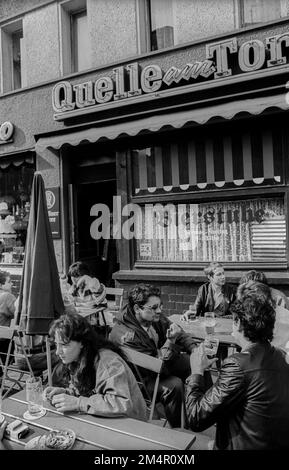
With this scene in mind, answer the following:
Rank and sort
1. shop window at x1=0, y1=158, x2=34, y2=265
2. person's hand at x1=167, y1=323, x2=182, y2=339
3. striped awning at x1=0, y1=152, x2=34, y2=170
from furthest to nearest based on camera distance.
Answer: shop window at x1=0, y1=158, x2=34, y2=265
striped awning at x1=0, y1=152, x2=34, y2=170
person's hand at x1=167, y1=323, x2=182, y2=339

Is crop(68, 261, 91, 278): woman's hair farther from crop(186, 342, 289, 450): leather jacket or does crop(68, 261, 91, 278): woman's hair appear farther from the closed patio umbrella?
crop(186, 342, 289, 450): leather jacket

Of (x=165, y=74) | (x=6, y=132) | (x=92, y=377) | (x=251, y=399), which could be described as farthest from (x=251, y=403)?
(x=6, y=132)

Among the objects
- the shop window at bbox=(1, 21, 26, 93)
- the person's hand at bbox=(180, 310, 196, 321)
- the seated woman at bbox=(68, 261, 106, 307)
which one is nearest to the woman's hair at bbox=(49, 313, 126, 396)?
the person's hand at bbox=(180, 310, 196, 321)

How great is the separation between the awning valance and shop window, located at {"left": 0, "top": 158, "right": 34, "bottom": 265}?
1.60 m

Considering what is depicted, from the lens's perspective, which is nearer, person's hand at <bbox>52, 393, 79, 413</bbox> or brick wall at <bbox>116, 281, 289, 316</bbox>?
person's hand at <bbox>52, 393, 79, 413</bbox>

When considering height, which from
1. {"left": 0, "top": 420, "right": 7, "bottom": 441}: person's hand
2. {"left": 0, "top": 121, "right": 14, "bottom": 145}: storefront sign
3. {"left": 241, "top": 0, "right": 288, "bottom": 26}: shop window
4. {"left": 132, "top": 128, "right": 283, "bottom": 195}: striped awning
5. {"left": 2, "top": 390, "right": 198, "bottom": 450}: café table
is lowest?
{"left": 2, "top": 390, "right": 198, "bottom": 450}: café table

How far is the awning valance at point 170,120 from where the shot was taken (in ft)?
20.0

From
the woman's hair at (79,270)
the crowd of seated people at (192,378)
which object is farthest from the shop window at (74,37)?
the crowd of seated people at (192,378)

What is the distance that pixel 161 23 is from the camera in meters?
7.80

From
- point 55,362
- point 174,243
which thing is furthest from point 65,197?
point 55,362

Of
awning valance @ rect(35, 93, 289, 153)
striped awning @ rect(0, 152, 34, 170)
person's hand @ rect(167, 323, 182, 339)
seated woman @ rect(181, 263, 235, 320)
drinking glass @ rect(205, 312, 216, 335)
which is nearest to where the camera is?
person's hand @ rect(167, 323, 182, 339)

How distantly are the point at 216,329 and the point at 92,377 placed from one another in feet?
6.52

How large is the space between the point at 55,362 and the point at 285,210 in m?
4.23

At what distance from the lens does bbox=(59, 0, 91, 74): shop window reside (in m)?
8.73
